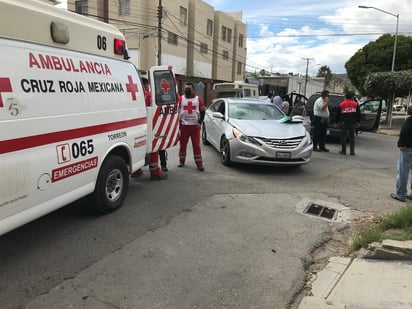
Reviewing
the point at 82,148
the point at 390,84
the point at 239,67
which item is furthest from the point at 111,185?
the point at 239,67

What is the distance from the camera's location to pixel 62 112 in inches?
154

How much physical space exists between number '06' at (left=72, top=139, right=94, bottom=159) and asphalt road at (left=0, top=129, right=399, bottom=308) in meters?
0.95

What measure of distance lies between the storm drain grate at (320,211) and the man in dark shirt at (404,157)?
1367 millimetres

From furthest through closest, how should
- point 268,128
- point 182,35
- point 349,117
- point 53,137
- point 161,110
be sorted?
point 182,35
point 349,117
point 268,128
point 161,110
point 53,137

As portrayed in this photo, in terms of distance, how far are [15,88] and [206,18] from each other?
127ft

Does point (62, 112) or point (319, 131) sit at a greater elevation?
point (62, 112)

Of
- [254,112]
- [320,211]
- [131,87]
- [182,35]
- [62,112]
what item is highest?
[182,35]

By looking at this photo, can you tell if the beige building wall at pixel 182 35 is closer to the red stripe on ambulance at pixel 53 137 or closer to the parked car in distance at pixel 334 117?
the parked car in distance at pixel 334 117

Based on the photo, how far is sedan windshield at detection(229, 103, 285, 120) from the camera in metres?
8.91

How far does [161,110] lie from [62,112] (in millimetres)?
2632

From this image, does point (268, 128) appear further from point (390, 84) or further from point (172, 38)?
point (172, 38)

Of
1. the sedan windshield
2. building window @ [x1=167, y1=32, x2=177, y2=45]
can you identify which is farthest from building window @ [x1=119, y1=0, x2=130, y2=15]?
the sedan windshield

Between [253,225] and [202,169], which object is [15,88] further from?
[202,169]

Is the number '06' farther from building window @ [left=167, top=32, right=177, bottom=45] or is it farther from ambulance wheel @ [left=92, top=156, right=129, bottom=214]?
building window @ [left=167, top=32, right=177, bottom=45]
